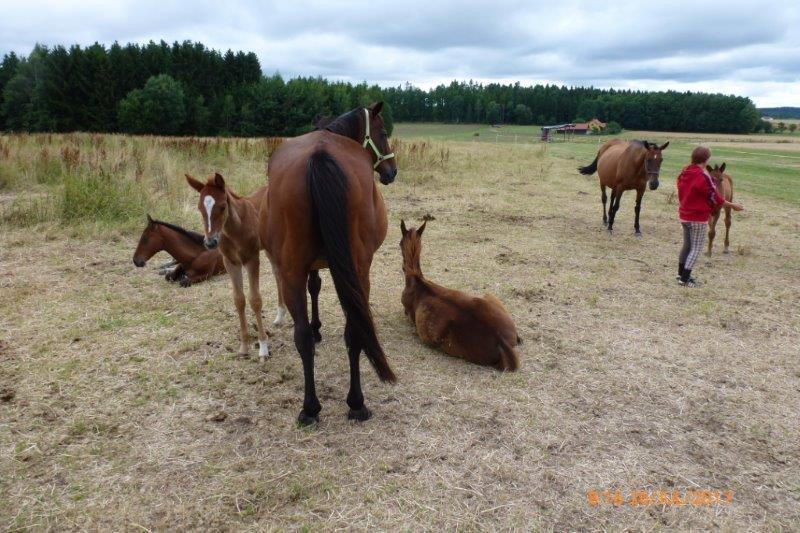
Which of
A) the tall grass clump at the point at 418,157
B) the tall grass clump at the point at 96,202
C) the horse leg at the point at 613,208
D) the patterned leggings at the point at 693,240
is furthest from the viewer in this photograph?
the tall grass clump at the point at 418,157

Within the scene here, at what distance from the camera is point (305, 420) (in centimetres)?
356

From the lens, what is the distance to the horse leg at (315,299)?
188 inches

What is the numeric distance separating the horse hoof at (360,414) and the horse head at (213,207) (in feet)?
6.05

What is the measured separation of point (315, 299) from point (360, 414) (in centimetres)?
164

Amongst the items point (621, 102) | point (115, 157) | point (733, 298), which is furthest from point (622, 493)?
point (621, 102)

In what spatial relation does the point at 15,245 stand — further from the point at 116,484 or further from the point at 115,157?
the point at 116,484

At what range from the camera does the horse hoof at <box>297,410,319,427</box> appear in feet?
11.7

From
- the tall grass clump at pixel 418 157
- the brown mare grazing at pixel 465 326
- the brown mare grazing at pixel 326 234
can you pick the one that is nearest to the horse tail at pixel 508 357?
the brown mare grazing at pixel 465 326

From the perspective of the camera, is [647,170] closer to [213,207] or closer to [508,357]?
[508,357]

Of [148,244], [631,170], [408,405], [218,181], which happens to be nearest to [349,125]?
[218,181]

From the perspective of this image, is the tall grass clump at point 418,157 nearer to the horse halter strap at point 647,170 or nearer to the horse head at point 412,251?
the horse halter strap at point 647,170

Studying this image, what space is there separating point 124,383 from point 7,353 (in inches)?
56.3

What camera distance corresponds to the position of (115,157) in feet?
39.5

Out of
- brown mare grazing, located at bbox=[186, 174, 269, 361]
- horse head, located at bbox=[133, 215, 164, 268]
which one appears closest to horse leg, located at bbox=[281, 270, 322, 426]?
brown mare grazing, located at bbox=[186, 174, 269, 361]
